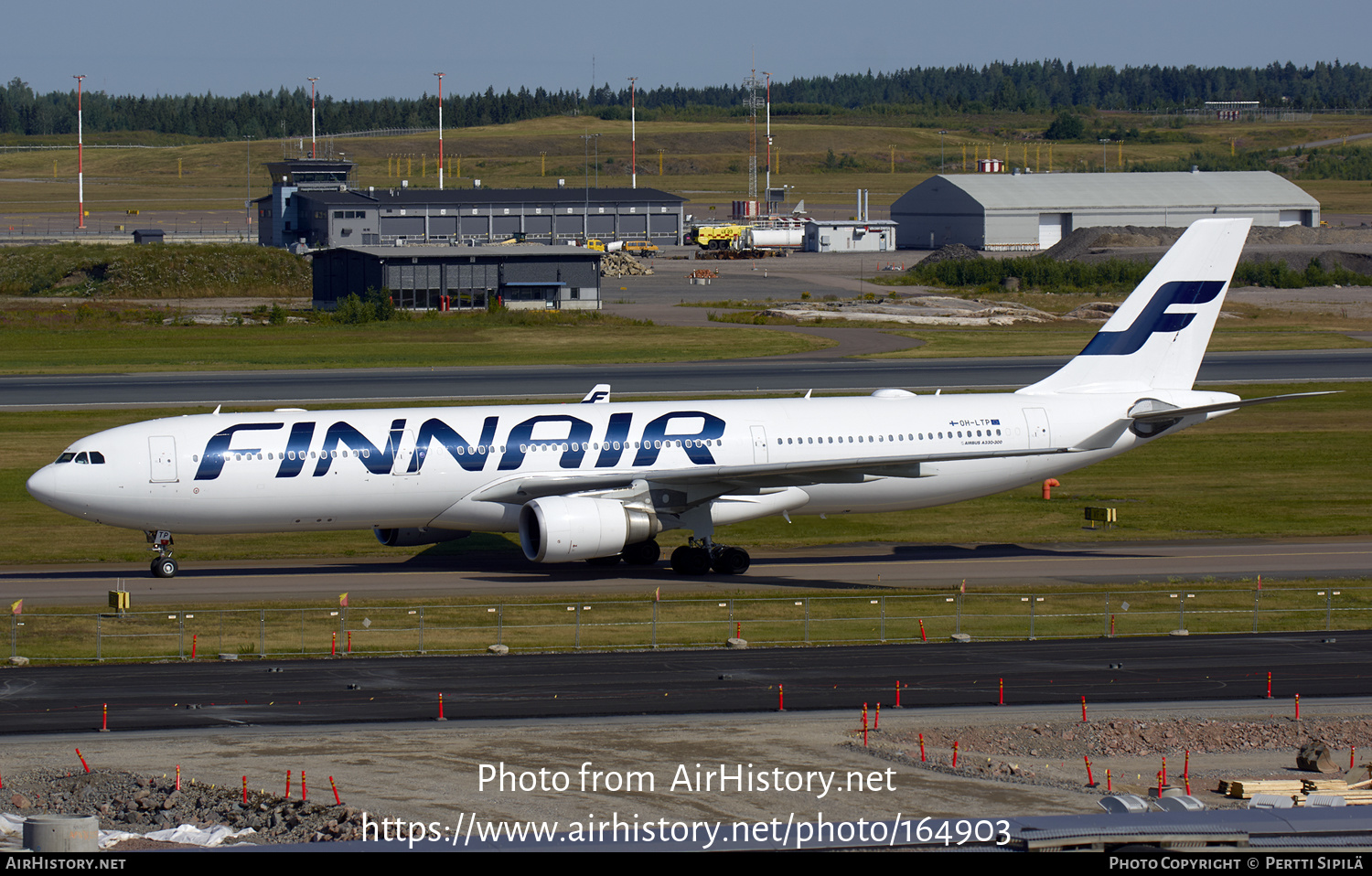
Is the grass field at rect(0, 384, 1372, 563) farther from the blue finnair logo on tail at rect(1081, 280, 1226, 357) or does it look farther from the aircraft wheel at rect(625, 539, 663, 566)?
the blue finnair logo on tail at rect(1081, 280, 1226, 357)

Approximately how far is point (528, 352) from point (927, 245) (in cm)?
10690

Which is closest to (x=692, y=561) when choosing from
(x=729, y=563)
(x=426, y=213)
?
(x=729, y=563)

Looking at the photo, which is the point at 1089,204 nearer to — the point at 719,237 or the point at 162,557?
the point at 719,237

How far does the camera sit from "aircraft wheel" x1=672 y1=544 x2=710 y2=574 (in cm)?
4500

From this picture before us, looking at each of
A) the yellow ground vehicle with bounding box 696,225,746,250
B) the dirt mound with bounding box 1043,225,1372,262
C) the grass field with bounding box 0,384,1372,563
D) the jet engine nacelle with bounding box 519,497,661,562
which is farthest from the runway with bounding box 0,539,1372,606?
the yellow ground vehicle with bounding box 696,225,746,250

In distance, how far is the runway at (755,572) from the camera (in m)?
42.2

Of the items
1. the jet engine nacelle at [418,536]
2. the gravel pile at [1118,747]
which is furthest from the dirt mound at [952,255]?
the gravel pile at [1118,747]

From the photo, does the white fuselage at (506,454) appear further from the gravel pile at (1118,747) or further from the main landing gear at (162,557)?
the gravel pile at (1118,747)

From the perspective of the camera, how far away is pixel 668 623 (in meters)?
38.0

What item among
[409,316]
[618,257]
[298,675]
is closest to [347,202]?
[618,257]

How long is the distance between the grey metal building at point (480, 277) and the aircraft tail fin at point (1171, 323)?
252 ft

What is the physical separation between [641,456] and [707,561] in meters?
3.89

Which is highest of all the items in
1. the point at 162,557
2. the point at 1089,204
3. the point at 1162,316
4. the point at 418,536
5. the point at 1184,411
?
the point at 1089,204

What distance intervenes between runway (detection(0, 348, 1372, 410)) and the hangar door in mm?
86681
